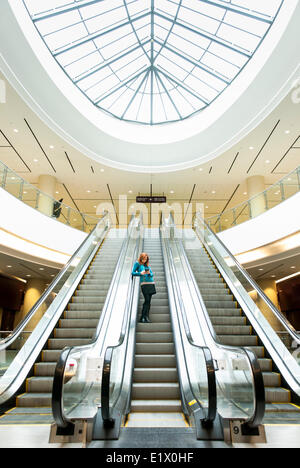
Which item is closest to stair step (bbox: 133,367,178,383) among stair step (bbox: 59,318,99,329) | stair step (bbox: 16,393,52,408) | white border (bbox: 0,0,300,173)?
stair step (bbox: 16,393,52,408)

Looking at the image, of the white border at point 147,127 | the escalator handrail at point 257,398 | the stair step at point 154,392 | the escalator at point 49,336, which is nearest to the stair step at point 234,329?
the stair step at point 154,392

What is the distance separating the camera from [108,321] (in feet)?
17.5

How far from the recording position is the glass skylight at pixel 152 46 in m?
11.2

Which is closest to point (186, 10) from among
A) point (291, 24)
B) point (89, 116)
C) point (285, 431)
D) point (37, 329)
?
point (291, 24)

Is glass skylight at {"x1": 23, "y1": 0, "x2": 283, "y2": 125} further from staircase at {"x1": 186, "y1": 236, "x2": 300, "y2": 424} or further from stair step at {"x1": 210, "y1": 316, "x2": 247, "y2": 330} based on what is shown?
stair step at {"x1": 210, "y1": 316, "x2": 247, "y2": 330}

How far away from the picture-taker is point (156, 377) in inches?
186

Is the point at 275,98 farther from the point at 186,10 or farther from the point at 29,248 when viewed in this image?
the point at 29,248

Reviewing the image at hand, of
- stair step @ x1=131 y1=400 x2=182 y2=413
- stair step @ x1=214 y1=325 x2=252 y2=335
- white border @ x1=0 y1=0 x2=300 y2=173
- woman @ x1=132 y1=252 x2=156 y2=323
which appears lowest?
stair step @ x1=131 y1=400 x2=182 y2=413

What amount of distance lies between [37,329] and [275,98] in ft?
36.9

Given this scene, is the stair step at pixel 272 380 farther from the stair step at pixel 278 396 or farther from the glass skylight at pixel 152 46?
the glass skylight at pixel 152 46

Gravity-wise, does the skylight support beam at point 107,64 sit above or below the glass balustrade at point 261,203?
above

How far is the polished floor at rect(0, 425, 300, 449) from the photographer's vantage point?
271 centimetres

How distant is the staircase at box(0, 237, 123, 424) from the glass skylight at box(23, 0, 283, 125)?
30.6ft

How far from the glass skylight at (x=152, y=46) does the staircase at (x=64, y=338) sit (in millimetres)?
9338
